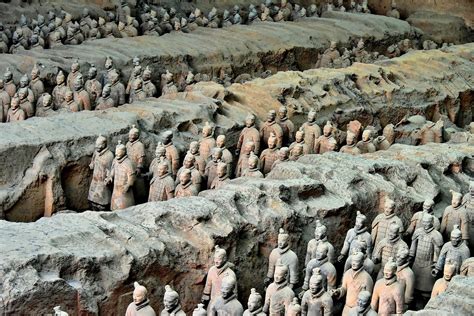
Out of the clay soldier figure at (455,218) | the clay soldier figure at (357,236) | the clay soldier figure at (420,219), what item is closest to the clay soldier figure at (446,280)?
the clay soldier figure at (357,236)

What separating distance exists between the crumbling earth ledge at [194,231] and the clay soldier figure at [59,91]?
410 cm

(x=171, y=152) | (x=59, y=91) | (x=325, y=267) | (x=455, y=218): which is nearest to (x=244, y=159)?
(x=171, y=152)

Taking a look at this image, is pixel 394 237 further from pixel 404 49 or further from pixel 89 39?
pixel 404 49

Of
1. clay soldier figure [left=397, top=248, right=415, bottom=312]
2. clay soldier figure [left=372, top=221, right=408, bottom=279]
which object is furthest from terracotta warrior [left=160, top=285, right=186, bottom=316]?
clay soldier figure [left=372, top=221, right=408, bottom=279]

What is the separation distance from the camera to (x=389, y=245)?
937cm

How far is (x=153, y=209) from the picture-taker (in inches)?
355

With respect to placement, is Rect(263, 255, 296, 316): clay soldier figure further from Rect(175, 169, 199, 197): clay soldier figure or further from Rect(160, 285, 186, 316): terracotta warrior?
Rect(175, 169, 199, 197): clay soldier figure

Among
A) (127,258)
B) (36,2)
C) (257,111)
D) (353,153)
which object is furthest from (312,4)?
(127,258)

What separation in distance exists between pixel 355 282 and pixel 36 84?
659cm

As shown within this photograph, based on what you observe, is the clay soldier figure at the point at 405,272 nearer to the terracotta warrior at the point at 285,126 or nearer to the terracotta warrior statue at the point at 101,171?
the terracotta warrior statue at the point at 101,171

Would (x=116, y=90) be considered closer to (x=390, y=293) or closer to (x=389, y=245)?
Result: (x=389, y=245)

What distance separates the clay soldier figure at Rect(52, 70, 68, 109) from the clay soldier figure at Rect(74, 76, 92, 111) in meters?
0.22

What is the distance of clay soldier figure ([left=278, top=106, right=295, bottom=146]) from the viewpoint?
42.0 feet

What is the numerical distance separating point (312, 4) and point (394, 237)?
11794mm
